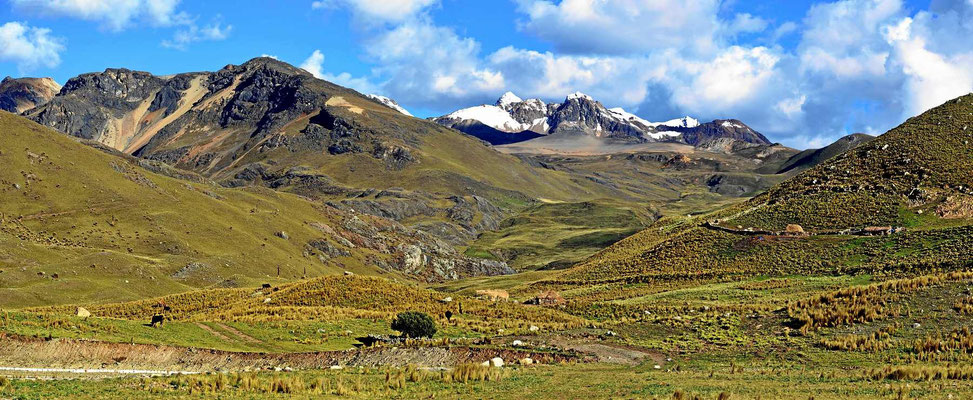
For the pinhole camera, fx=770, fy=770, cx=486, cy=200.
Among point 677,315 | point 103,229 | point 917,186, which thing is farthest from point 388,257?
point 677,315

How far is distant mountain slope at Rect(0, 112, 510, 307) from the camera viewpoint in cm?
10631

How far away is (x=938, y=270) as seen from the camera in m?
61.5

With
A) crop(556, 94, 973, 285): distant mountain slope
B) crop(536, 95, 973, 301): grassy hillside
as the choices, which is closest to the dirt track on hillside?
crop(536, 95, 973, 301): grassy hillside

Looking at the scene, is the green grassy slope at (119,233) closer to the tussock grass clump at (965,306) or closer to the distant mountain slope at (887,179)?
the distant mountain slope at (887,179)

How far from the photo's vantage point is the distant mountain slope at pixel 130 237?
349 ft

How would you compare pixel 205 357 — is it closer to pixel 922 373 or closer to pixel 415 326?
pixel 415 326

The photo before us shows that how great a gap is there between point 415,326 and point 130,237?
10972cm

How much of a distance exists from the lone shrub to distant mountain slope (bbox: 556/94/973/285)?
3792cm

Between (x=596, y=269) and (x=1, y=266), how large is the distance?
264 ft

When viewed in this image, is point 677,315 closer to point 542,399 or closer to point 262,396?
point 542,399

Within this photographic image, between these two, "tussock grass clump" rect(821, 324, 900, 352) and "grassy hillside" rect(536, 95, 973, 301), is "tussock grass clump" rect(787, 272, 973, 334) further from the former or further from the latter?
"grassy hillside" rect(536, 95, 973, 301)

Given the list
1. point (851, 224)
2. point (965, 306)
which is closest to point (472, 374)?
point (965, 306)

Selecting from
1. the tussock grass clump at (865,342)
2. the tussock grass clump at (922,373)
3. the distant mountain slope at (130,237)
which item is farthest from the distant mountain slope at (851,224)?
the distant mountain slope at (130,237)

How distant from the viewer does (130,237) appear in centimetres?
14038
